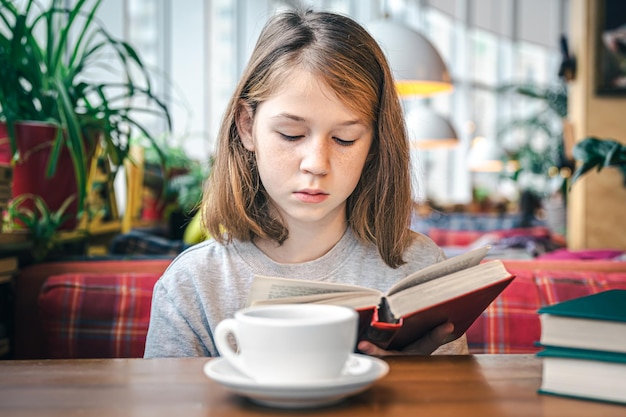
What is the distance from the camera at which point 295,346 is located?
0.61 metres

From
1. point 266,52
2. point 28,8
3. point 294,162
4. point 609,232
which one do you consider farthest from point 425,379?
point 609,232

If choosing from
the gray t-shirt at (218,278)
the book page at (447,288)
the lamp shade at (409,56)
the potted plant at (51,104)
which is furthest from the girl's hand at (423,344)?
the lamp shade at (409,56)

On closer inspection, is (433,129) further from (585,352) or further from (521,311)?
(585,352)

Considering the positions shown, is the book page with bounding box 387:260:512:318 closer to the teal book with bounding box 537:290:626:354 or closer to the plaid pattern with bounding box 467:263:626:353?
the teal book with bounding box 537:290:626:354

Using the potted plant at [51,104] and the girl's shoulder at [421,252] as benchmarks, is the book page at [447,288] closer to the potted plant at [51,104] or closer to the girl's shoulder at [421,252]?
the girl's shoulder at [421,252]

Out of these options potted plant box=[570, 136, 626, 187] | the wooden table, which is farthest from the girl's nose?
potted plant box=[570, 136, 626, 187]

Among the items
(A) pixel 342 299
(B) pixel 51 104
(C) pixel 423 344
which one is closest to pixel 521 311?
(C) pixel 423 344

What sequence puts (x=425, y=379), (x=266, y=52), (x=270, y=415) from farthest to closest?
(x=266, y=52), (x=425, y=379), (x=270, y=415)

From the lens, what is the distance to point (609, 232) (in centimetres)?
399

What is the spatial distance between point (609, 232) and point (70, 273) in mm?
3231

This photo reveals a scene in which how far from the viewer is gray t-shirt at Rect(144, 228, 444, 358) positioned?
115cm

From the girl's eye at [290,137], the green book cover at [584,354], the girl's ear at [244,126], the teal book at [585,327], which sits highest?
the girl's ear at [244,126]

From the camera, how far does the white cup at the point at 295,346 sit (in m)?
0.61

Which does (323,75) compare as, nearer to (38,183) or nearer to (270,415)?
(270,415)
